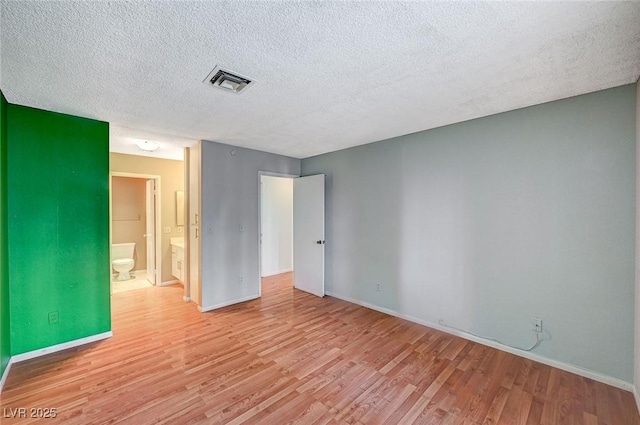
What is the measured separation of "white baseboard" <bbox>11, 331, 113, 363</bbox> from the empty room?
0.9 inches

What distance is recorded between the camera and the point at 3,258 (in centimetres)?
233

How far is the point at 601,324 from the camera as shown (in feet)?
7.27

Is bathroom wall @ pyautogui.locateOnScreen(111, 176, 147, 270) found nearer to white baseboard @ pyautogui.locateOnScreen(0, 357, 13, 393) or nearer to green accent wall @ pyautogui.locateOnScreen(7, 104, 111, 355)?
green accent wall @ pyautogui.locateOnScreen(7, 104, 111, 355)

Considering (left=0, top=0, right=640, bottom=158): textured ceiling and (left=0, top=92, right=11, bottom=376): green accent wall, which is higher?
(left=0, top=0, right=640, bottom=158): textured ceiling

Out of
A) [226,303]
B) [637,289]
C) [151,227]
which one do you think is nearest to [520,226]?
[637,289]

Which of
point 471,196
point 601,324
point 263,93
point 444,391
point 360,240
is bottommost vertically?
point 444,391

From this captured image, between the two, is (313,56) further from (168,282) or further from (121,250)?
(121,250)

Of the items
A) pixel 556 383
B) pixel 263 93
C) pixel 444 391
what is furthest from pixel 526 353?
pixel 263 93

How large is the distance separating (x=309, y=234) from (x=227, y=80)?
3096 mm

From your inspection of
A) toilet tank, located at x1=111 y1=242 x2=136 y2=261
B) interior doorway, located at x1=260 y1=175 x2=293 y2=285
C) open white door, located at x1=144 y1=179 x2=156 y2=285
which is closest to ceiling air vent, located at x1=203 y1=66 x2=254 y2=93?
interior doorway, located at x1=260 y1=175 x2=293 y2=285

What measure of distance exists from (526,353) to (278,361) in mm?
2463

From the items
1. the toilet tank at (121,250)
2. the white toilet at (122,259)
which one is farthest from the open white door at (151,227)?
the toilet tank at (121,250)

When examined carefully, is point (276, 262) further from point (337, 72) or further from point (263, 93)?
point (337, 72)

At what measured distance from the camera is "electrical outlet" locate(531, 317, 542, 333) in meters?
2.50
